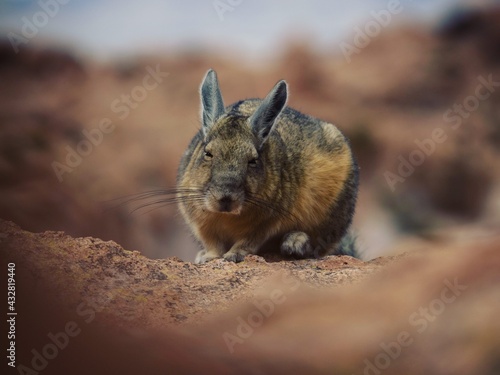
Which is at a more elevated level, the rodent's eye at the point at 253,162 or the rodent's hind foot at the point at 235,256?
the rodent's eye at the point at 253,162

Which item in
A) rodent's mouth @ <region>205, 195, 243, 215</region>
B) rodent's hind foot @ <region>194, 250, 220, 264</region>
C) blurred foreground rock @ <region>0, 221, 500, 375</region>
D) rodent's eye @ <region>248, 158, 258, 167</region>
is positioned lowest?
blurred foreground rock @ <region>0, 221, 500, 375</region>

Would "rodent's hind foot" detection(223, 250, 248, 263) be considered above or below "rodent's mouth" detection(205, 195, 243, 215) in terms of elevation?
below

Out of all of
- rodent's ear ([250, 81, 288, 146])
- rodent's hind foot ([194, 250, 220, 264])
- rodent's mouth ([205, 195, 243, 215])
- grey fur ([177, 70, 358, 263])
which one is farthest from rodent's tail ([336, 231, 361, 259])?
rodent's mouth ([205, 195, 243, 215])

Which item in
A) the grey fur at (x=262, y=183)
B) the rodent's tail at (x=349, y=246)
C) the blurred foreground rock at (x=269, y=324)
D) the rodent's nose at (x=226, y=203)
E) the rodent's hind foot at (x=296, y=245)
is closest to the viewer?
the blurred foreground rock at (x=269, y=324)

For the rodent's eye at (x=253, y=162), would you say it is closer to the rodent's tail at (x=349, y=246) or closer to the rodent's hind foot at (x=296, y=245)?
the rodent's hind foot at (x=296, y=245)

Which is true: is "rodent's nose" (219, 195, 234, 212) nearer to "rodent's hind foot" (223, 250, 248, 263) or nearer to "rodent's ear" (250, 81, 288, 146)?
"rodent's hind foot" (223, 250, 248, 263)

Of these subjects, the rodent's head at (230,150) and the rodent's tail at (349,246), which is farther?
the rodent's tail at (349,246)

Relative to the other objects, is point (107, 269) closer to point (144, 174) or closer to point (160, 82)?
point (144, 174)

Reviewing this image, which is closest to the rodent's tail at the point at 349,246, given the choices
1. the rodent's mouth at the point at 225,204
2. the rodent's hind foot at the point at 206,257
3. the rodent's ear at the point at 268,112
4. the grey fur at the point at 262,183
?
the grey fur at the point at 262,183

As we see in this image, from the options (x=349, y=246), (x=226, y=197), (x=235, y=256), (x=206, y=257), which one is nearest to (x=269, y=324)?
(x=226, y=197)
